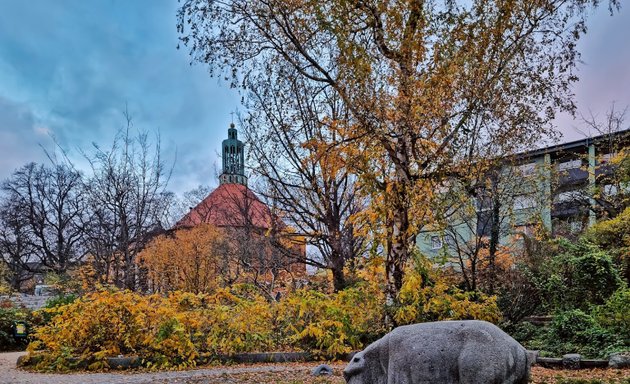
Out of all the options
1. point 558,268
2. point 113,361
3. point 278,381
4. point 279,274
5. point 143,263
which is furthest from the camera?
point 143,263

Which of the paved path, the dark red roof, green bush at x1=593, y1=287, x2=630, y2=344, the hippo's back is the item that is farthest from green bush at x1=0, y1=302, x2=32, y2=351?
green bush at x1=593, y1=287, x2=630, y2=344

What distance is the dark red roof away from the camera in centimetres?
2430

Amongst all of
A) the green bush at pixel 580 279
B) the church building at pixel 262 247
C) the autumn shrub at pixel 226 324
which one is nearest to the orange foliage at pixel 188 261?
the church building at pixel 262 247

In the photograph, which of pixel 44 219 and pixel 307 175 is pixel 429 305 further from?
pixel 44 219

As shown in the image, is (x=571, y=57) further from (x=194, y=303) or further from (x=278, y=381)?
(x=194, y=303)

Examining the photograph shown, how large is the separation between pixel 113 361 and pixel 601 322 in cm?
1014

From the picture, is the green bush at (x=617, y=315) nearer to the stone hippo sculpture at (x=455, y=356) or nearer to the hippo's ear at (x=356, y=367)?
the stone hippo sculpture at (x=455, y=356)

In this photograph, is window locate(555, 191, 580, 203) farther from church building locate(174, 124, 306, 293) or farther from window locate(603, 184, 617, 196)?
church building locate(174, 124, 306, 293)

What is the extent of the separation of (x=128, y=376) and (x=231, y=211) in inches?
832

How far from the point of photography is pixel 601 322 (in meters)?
10.5

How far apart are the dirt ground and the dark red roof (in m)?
10.1

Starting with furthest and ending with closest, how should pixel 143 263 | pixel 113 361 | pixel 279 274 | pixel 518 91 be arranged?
pixel 143 263, pixel 279 274, pixel 518 91, pixel 113 361

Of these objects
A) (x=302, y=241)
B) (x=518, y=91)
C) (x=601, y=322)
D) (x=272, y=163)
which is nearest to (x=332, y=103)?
(x=272, y=163)

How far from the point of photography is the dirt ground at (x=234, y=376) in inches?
303
